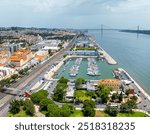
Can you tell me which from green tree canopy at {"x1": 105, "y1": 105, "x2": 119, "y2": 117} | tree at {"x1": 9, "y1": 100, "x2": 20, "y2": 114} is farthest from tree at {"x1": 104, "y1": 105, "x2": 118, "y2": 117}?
tree at {"x1": 9, "y1": 100, "x2": 20, "y2": 114}

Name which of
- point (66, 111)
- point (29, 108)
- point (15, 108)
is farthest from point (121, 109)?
point (15, 108)

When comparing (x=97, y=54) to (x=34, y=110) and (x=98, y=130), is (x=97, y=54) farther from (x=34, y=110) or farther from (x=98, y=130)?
(x=98, y=130)

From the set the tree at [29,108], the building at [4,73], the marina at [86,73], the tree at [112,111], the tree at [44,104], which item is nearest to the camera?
the tree at [29,108]

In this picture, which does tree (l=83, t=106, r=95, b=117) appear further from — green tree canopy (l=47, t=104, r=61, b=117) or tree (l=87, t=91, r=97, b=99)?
tree (l=87, t=91, r=97, b=99)

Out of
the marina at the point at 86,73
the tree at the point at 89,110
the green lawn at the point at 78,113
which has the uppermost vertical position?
the tree at the point at 89,110

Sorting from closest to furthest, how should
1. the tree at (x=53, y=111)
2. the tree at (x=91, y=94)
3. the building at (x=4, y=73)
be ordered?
the tree at (x=53, y=111)
the tree at (x=91, y=94)
the building at (x=4, y=73)

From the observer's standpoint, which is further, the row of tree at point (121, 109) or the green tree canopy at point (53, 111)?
the row of tree at point (121, 109)

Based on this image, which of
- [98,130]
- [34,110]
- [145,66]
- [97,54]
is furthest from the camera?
[97,54]

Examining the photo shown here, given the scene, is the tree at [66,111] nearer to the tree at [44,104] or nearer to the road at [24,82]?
the tree at [44,104]

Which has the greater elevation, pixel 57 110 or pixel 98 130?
pixel 98 130

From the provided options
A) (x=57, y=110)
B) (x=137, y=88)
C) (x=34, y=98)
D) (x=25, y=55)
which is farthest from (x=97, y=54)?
(x=57, y=110)

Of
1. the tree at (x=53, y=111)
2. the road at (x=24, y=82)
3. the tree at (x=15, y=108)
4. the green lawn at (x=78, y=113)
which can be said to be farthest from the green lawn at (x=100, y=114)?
the road at (x=24, y=82)
